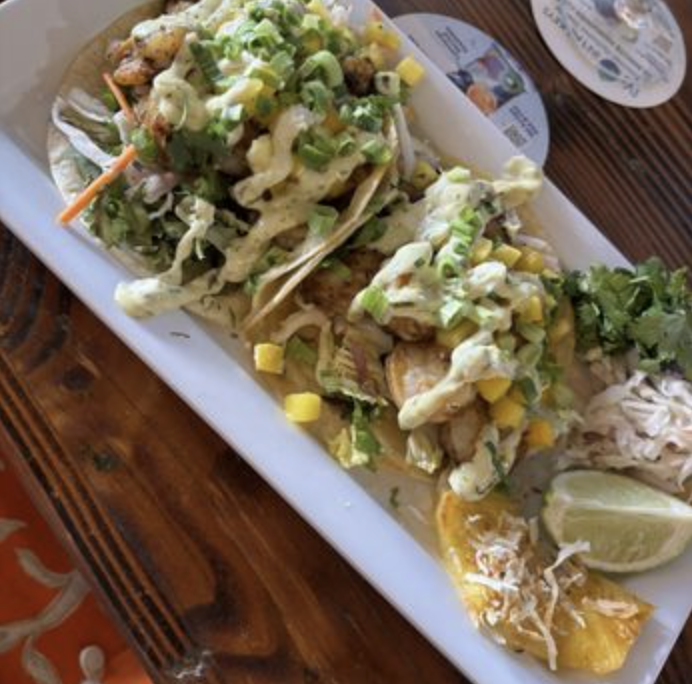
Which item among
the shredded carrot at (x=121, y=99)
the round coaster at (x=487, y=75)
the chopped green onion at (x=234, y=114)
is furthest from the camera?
the round coaster at (x=487, y=75)

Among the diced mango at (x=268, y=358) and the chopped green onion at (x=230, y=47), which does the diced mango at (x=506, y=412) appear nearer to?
the diced mango at (x=268, y=358)

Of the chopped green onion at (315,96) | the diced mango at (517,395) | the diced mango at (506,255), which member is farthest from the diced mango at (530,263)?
the chopped green onion at (315,96)

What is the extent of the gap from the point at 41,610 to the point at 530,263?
1.21 meters

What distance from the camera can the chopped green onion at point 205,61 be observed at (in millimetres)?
1927

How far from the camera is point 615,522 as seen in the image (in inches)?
78.4

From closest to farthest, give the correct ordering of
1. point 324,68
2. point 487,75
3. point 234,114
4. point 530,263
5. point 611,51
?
point 234,114
point 324,68
point 530,263
point 487,75
point 611,51

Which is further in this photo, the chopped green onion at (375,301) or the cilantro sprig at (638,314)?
the cilantro sprig at (638,314)

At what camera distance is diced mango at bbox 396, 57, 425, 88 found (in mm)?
2148

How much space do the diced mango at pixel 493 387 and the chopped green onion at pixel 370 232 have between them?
13.3 inches

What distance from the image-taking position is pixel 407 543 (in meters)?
1.91

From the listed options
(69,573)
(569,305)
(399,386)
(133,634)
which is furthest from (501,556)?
(69,573)

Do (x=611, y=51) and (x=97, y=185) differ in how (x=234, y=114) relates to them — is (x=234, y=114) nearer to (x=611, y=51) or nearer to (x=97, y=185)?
(x=97, y=185)

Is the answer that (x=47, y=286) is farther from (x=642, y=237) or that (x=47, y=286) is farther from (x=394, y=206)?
(x=642, y=237)

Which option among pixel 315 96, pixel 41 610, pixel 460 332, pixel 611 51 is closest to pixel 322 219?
pixel 315 96
